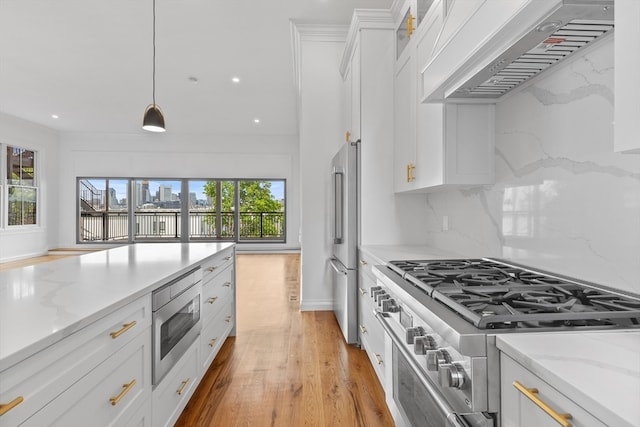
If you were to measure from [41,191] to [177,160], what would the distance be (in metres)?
3.24

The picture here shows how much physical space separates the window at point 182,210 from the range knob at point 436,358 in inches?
341

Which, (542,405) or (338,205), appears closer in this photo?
(542,405)

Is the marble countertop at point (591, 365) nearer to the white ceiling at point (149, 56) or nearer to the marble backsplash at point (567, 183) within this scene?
the marble backsplash at point (567, 183)

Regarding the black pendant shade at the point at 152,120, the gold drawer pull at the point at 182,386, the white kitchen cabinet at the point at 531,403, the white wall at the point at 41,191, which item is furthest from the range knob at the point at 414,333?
the white wall at the point at 41,191

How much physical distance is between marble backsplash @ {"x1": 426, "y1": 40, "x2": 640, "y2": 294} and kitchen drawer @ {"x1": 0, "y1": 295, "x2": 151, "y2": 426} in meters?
1.76

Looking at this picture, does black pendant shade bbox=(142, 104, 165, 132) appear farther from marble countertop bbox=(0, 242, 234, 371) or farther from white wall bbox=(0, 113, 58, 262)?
white wall bbox=(0, 113, 58, 262)

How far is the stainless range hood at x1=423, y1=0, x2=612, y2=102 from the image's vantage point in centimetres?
102

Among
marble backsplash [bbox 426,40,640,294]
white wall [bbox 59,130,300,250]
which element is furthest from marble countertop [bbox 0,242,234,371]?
white wall [bbox 59,130,300,250]

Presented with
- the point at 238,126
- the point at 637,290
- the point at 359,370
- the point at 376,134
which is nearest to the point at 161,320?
the point at 359,370

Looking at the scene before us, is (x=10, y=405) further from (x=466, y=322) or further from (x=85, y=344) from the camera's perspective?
(x=466, y=322)

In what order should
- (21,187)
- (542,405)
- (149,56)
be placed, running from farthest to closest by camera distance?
(21,187), (149,56), (542,405)

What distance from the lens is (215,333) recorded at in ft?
8.35

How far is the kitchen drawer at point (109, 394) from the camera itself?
915 millimetres

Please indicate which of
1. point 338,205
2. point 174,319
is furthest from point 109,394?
point 338,205
